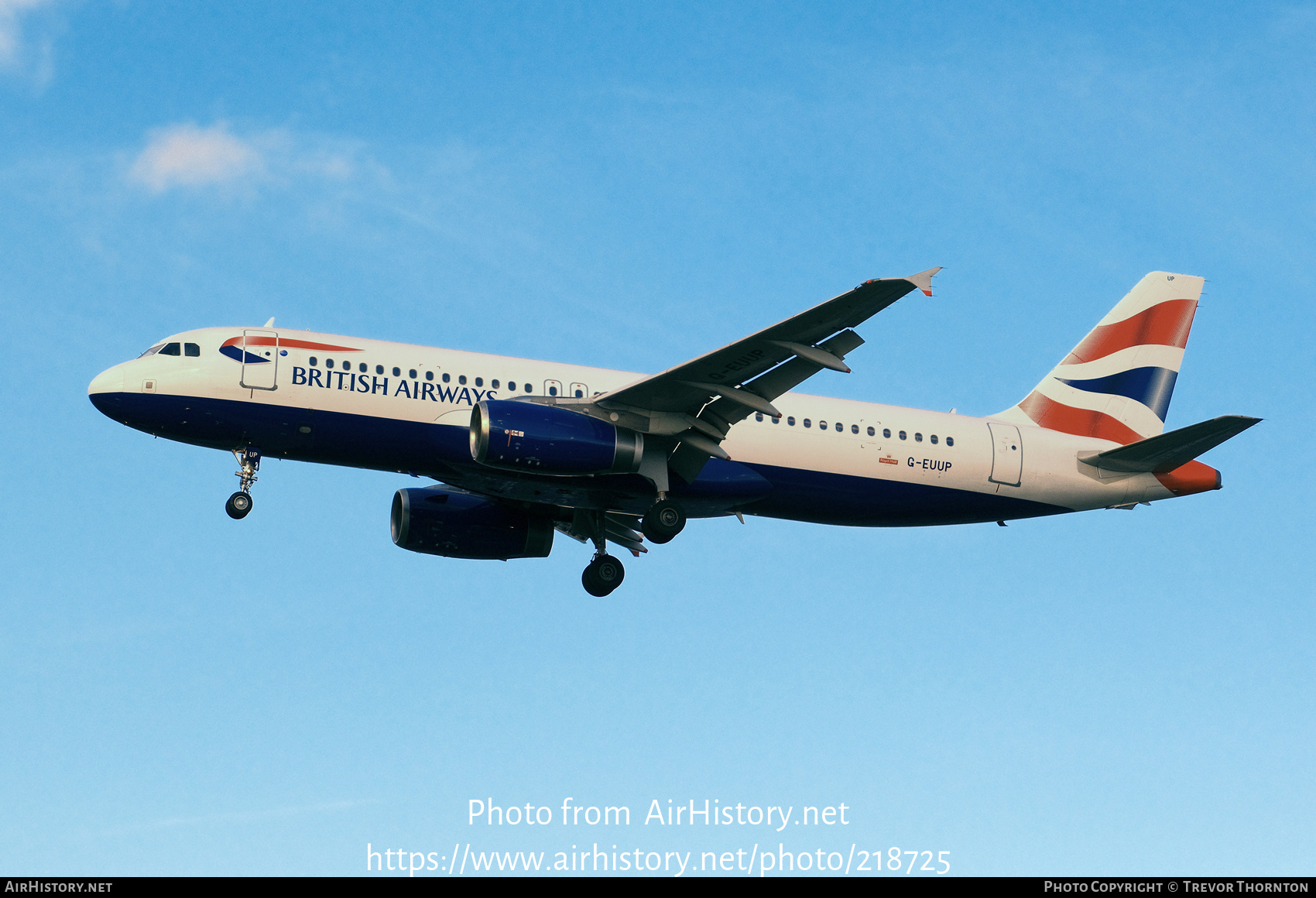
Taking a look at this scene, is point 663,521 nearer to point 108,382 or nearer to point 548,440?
Result: point 548,440

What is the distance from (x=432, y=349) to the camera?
29.9m

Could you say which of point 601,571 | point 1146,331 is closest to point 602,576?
point 601,571

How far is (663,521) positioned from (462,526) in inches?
228

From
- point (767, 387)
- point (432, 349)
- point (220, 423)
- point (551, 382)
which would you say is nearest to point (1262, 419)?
point (767, 387)

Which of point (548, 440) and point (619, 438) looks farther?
point (619, 438)

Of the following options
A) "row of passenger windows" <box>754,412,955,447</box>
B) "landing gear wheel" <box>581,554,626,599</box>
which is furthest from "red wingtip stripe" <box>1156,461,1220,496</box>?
"landing gear wheel" <box>581,554,626,599</box>

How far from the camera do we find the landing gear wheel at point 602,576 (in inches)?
1284

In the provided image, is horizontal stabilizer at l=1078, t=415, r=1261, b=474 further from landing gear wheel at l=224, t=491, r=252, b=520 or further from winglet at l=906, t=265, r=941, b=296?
landing gear wheel at l=224, t=491, r=252, b=520

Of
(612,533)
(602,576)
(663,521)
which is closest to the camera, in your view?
(663,521)

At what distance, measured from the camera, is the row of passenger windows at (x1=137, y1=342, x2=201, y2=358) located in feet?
94.1

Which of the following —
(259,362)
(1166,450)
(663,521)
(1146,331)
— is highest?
(1146,331)

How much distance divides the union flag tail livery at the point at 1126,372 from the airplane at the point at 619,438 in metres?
0.15

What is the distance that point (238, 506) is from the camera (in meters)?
29.0

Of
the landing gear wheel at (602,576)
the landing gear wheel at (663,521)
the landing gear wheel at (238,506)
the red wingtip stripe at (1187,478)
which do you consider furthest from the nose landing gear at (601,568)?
the red wingtip stripe at (1187,478)
